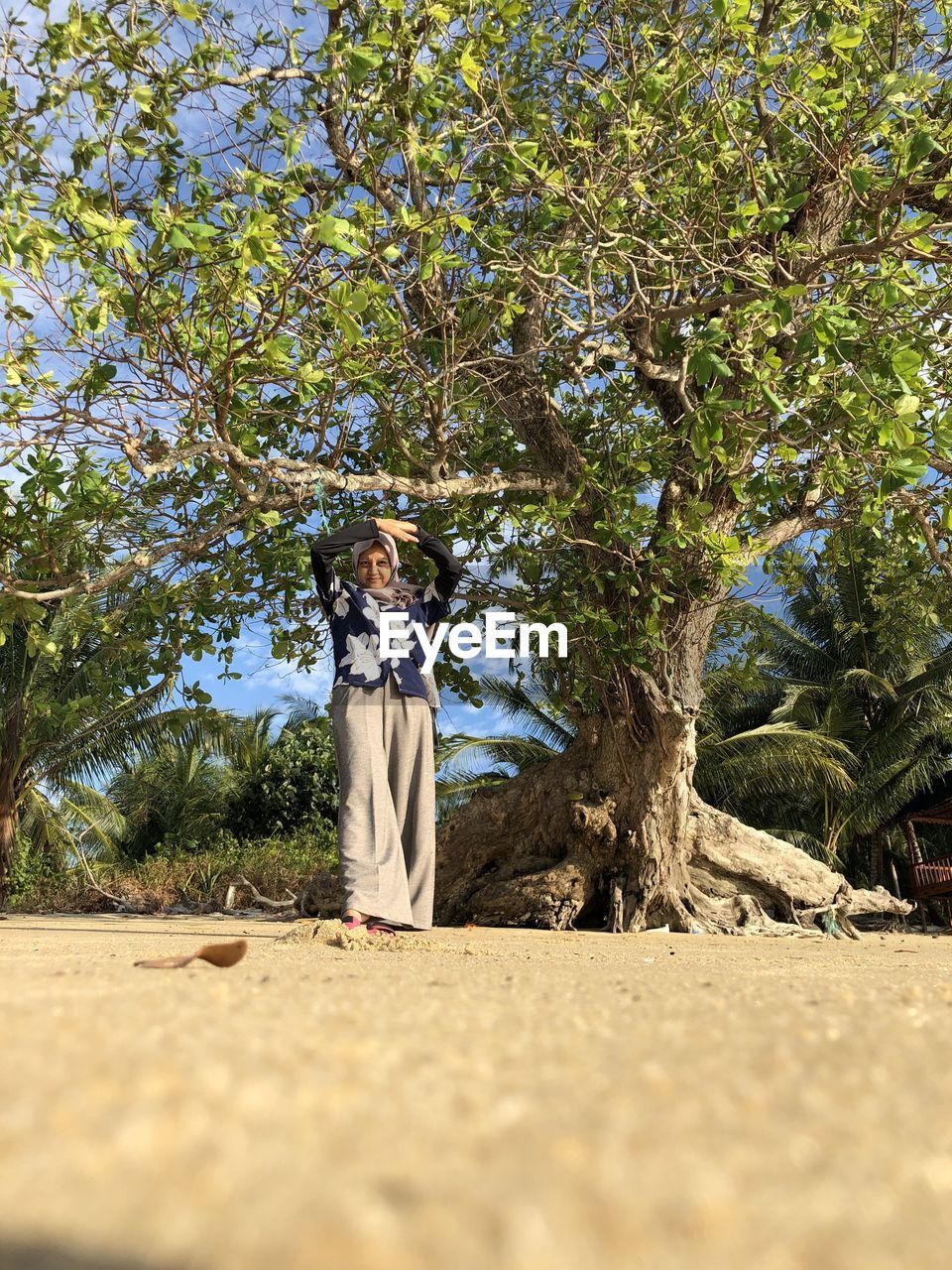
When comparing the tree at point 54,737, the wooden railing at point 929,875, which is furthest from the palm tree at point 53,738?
the wooden railing at point 929,875

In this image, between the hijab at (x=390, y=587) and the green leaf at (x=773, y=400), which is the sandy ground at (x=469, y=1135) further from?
the hijab at (x=390, y=587)

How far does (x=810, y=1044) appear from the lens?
4.32 ft

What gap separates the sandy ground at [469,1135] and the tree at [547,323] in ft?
11.0

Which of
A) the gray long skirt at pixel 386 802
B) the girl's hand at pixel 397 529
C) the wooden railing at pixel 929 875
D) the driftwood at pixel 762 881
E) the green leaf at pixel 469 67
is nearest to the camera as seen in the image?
the green leaf at pixel 469 67

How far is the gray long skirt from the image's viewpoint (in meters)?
4.74

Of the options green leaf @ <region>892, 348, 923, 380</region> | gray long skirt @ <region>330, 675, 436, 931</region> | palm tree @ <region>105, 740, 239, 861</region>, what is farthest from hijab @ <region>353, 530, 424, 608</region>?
palm tree @ <region>105, 740, 239, 861</region>

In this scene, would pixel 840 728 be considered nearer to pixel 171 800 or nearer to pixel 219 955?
pixel 171 800

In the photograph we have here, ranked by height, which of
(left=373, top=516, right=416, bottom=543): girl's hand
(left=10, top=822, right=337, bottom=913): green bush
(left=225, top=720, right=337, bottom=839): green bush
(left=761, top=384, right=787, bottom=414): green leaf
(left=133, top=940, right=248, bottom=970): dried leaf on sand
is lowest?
(left=10, top=822, right=337, bottom=913): green bush

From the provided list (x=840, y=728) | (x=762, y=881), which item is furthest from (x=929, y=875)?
(x=762, y=881)

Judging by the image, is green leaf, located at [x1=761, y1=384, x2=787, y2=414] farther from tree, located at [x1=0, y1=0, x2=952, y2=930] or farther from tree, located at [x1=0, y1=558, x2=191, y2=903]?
tree, located at [x1=0, y1=558, x2=191, y2=903]

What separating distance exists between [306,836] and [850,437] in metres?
16.3

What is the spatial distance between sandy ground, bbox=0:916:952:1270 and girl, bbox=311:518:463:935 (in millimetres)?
3095

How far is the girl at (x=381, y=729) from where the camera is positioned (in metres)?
4.77

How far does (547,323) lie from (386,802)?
438cm
